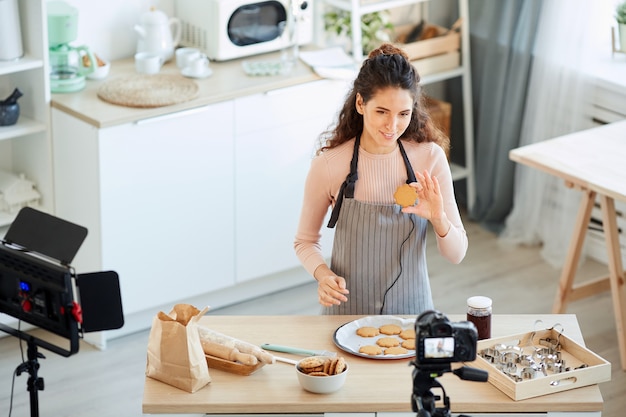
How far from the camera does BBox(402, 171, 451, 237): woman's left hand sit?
2.53m

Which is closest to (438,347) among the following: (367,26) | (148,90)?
(148,90)

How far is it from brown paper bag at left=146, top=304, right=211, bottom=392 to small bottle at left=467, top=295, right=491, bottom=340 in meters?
0.64

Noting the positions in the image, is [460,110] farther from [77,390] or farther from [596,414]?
[596,414]

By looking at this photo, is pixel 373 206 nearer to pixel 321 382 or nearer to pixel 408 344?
pixel 408 344

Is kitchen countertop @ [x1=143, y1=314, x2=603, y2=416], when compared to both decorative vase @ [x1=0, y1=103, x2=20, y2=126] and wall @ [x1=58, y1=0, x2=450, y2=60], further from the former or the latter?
wall @ [x1=58, y1=0, x2=450, y2=60]

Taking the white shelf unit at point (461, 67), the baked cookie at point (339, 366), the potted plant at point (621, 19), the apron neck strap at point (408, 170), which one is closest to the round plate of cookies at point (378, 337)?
the baked cookie at point (339, 366)

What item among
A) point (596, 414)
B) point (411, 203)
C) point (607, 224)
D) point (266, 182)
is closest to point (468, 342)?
point (596, 414)

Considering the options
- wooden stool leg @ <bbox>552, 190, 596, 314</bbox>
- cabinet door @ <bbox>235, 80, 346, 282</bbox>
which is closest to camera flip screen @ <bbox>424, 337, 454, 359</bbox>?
wooden stool leg @ <bbox>552, 190, 596, 314</bbox>

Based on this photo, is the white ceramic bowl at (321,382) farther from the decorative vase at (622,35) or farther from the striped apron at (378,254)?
the decorative vase at (622,35)

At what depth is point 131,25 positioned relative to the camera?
4.29m

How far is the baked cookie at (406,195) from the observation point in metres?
2.62

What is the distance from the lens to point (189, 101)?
387cm

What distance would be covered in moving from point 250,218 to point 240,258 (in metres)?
0.17

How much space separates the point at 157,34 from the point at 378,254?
1.79 metres
